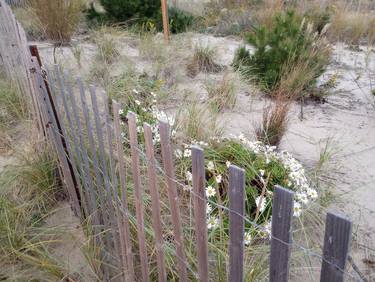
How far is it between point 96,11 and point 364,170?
5.97 meters

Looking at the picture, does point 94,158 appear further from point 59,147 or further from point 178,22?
point 178,22

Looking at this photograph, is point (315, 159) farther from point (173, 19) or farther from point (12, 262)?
point (173, 19)

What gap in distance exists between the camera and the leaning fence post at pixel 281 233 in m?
0.66

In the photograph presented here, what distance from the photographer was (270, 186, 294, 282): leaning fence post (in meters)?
0.66

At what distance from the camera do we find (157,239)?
114 centimetres

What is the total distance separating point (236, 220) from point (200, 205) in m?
0.11

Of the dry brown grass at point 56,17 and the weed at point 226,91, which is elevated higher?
the dry brown grass at point 56,17

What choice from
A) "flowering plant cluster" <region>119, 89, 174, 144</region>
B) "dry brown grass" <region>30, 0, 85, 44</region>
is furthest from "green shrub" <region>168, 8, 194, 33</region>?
"flowering plant cluster" <region>119, 89, 174, 144</region>

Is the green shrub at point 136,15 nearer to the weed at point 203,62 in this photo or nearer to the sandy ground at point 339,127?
the sandy ground at point 339,127

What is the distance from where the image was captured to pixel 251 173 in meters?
2.12

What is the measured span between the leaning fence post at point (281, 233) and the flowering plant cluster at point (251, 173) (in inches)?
40.5

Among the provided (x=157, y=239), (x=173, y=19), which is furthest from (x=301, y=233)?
(x=173, y=19)

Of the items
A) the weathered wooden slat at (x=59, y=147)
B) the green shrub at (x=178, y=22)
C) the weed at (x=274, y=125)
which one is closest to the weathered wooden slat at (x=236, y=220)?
the weathered wooden slat at (x=59, y=147)

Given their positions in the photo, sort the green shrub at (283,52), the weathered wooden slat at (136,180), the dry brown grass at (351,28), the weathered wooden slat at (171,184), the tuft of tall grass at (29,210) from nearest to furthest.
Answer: the weathered wooden slat at (171,184)
the weathered wooden slat at (136,180)
the tuft of tall grass at (29,210)
the green shrub at (283,52)
the dry brown grass at (351,28)
